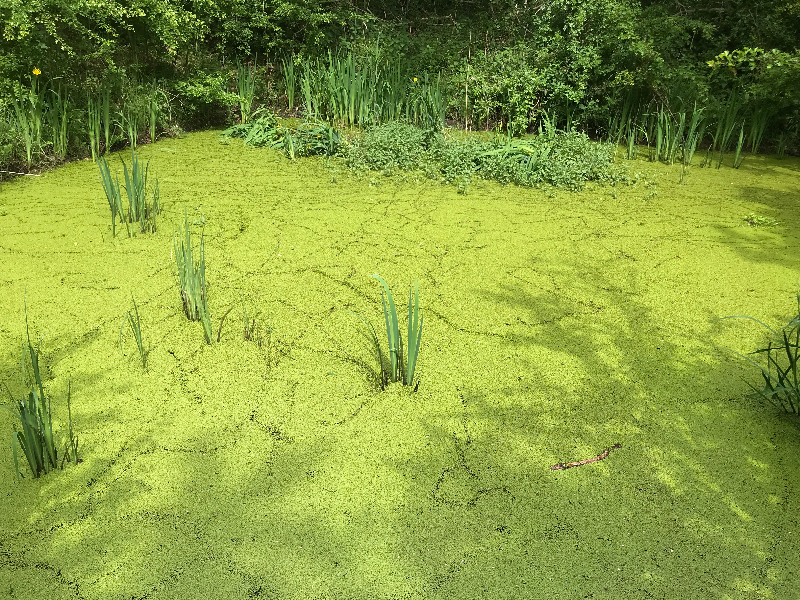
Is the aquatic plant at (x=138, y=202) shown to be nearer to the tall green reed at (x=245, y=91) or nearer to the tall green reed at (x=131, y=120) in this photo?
the tall green reed at (x=131, y=120)

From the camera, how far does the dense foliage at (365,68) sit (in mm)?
3859

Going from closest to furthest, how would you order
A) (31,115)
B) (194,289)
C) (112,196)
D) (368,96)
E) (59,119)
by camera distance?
(194,289), (112,196), (31,115), (59,119), (368,96)

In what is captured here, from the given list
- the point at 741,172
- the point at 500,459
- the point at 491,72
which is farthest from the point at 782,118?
the point at 500,459

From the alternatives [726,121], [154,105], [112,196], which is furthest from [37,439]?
[726,121]

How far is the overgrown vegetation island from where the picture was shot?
1.43 meters

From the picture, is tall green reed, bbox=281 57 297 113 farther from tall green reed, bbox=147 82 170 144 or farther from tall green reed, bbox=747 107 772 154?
tall green reed, bbox=747 107 772 154

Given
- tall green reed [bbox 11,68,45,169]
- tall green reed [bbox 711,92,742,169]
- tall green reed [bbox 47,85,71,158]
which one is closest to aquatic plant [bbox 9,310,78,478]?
tall green reed [bbox 11,68,45,169]

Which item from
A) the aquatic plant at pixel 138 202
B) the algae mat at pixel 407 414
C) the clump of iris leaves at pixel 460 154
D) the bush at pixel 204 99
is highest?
the bush at pixel 204 99

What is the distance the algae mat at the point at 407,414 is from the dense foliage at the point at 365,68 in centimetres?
106

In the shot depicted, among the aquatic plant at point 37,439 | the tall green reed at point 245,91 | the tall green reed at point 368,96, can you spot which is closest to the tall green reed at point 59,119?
the tall green reed at point 245,91

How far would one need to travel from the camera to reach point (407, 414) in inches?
73.6

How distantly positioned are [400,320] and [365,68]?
9.99 ft

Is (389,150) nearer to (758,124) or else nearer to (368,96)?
(368,96)

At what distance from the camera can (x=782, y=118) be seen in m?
4.68
